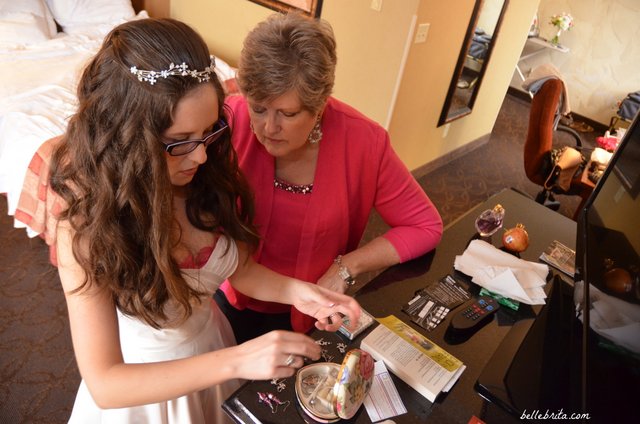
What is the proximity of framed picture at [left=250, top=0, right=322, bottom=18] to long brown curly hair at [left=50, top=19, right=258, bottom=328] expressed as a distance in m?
2.40

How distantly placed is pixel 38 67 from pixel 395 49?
2.31 metres

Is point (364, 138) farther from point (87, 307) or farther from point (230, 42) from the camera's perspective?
point (230, 42)

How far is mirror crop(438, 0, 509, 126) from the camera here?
11.6 feet

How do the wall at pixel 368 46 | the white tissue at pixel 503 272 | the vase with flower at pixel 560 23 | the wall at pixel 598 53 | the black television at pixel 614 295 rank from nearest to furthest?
1. the black television at pixel 614 295
2. the white tissue at pixel 503 272
3. the wall at pixel 368 46
4. the wall at pixel 598 53
5. the vase with flower at pixel 560 23

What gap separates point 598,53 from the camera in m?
5.94

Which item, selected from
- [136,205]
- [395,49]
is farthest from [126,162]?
[395,49]

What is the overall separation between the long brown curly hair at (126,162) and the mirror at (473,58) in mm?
3101

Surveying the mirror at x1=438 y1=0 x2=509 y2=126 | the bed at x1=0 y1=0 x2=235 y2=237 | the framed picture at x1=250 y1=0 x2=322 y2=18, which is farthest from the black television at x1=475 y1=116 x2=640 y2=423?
the mirror at x1=438 y1=0 x2=509 y2=126

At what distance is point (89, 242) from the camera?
0.88 meters

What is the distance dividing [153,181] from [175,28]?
29cm

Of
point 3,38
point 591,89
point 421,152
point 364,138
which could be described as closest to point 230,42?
point 3,38

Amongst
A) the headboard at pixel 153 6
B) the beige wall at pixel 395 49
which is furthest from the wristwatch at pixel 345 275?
the headboard at pixel 153 6

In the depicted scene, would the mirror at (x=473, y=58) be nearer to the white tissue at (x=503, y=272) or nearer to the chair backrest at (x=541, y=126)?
the chair backrest at (x=541, y=126)

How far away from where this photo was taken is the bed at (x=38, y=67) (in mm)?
2332
